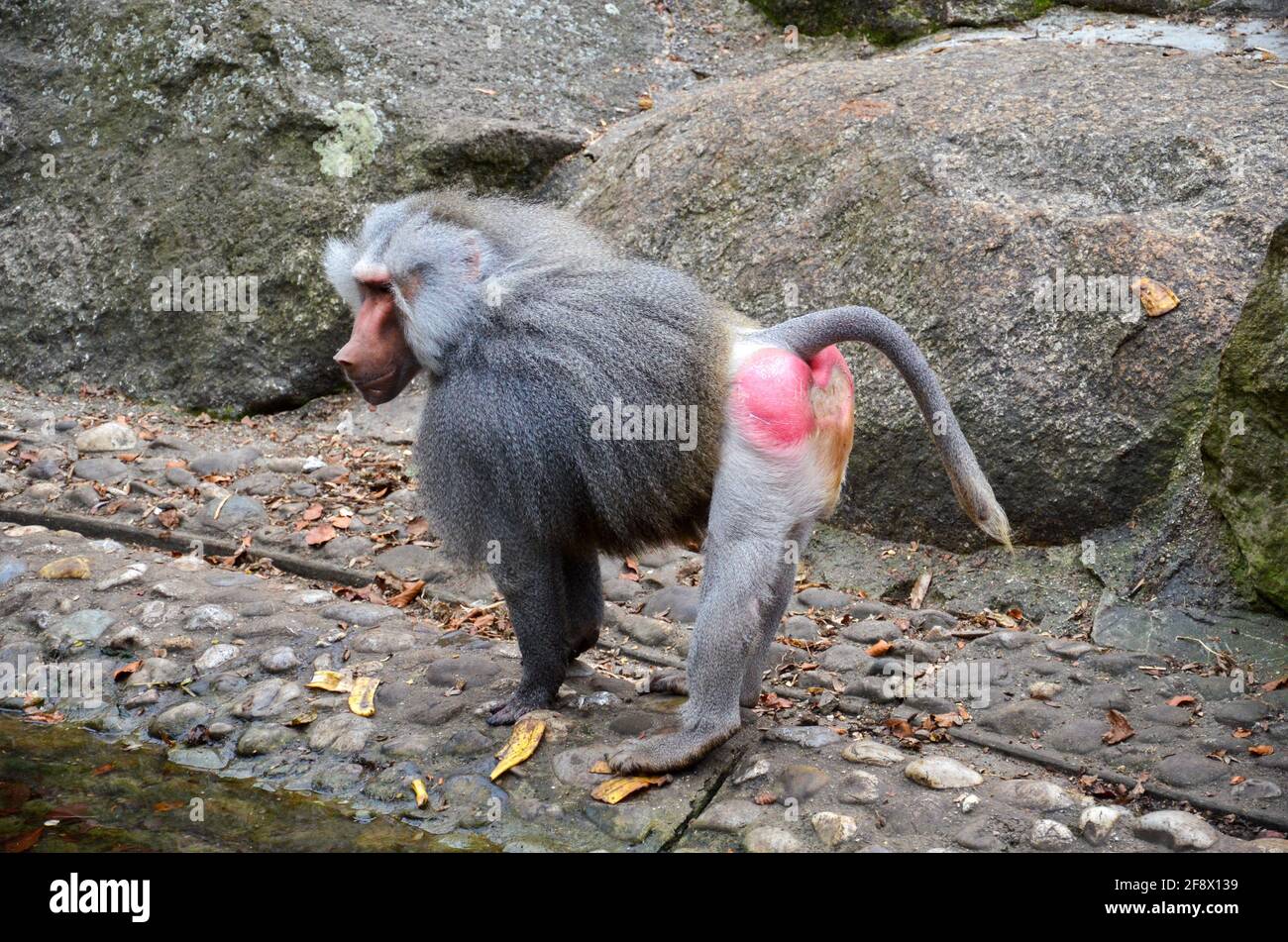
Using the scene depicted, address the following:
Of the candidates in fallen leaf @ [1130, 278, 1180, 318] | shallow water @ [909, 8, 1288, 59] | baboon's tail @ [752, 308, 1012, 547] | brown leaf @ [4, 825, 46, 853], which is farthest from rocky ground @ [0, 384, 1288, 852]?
shallow water @ [909, 8, 1288, 59]

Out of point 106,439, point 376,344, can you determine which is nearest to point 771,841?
point 376,344

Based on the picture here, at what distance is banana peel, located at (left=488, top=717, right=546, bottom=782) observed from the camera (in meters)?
3.95

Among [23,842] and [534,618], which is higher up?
[534,618]

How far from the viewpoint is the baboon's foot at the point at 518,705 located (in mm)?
4215

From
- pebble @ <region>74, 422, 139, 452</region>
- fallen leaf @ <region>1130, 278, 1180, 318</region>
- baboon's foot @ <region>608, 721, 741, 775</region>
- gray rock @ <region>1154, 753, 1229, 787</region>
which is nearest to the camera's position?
gray rock @ <region>1154, 753, 1229, 787</region>

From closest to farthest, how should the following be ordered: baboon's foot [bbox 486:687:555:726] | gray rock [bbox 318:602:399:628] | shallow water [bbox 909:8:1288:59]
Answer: baboon's foot [bbox 486:687:555:726], gray rock [bbox 318:602:399:628], shallow water [bbox 909:8:1288:59]

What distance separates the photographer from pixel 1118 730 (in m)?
4.04

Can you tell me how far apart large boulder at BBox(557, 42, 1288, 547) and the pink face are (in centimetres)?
253

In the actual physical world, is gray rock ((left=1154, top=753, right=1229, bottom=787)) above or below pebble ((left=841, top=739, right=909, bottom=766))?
above

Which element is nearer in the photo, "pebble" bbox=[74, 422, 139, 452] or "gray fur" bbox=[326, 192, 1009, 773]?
"gray fur" bbox=[326, 192, 1009, 773]

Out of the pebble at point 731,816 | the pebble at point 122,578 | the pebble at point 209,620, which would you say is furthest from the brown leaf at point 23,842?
the pebble at point 731,816

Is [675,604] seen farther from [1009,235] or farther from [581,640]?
[1009,235]

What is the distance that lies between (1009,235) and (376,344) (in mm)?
3108

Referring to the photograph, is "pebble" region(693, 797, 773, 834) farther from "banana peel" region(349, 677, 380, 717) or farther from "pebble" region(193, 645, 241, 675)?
"pebble" region(193, 645, 241, 675)
